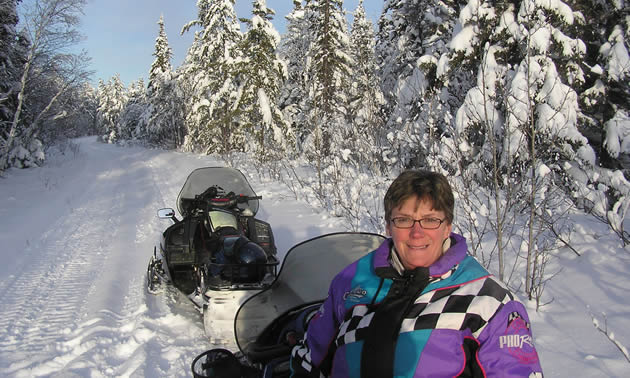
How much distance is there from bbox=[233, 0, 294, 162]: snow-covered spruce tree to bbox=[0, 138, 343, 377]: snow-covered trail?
19.4 ft

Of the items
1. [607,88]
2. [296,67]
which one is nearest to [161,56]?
[296,67]

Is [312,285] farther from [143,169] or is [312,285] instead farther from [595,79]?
[143,169]

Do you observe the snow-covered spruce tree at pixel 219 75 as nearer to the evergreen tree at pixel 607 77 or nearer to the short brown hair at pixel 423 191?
the evergreen tree at pixel 607 77

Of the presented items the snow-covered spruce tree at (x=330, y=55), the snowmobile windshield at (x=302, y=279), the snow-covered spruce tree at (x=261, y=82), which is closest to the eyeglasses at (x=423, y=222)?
the snowmobile windshield at (x=302, y=279)

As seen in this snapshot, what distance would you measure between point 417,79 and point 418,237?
31.1 feet

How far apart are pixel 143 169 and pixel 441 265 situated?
726 inches

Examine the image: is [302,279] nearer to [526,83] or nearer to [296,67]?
[526,83]

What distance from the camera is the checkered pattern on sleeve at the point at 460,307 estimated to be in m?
1.48

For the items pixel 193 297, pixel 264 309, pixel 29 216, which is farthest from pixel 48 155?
pixel 264 309

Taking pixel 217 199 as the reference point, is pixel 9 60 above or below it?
above

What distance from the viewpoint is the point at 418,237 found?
1.69m

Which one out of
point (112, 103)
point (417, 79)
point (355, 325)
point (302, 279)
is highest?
point (112, 103)

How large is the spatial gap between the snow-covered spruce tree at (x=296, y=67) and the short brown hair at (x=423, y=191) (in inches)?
618

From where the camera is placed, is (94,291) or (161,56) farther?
(161,56)
